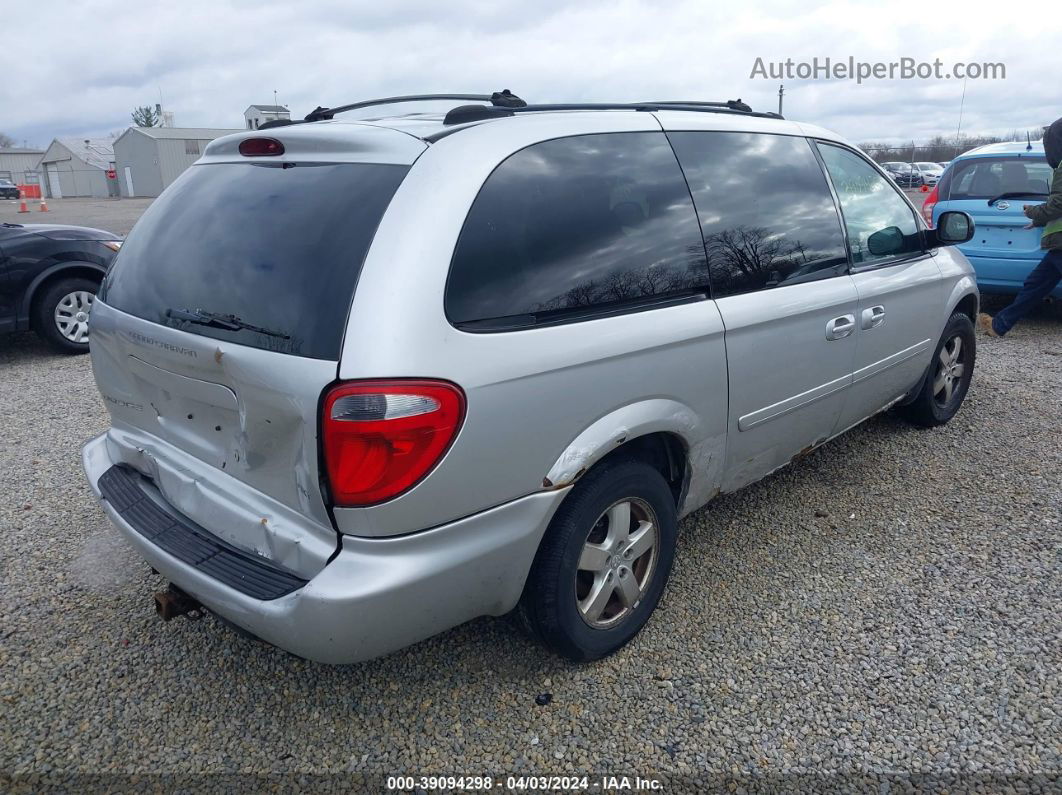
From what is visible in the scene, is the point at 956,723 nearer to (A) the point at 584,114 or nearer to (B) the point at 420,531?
(B) the point at 420,531

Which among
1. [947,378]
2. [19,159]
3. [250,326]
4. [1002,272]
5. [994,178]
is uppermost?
[19,159]

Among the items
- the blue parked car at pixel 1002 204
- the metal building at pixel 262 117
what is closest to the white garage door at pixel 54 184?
the metal building at pixel 262 117

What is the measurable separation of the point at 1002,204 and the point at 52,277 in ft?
27.3

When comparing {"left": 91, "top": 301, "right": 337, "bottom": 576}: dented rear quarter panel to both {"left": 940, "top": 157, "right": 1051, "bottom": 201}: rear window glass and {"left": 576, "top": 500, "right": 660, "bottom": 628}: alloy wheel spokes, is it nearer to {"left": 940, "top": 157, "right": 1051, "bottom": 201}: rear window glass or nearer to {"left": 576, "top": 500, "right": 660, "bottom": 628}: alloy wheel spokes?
{"left": 576, "top": 500, "right": 660, "bottom": 628}: alloy wheel spokes

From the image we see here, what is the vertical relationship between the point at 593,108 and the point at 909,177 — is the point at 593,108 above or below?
above

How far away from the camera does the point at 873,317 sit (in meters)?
3.52

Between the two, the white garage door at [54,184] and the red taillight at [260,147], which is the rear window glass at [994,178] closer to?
the red taillight at [260,147]

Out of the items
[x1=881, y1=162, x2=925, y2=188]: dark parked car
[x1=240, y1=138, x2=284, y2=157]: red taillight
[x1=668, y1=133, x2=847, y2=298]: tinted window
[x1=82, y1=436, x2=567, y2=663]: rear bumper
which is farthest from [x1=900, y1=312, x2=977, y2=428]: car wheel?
[x1=881, y1=162, x2=925, y2=188]: dark parked car

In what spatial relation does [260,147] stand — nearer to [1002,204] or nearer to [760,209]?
[760,209]

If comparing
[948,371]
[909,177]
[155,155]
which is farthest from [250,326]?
[155,155]

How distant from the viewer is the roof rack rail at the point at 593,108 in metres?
2.35

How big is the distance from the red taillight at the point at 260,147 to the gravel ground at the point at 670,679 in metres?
1.67

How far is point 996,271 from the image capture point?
23.2 ft

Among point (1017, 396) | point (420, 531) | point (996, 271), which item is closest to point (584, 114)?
point (420, 531)
